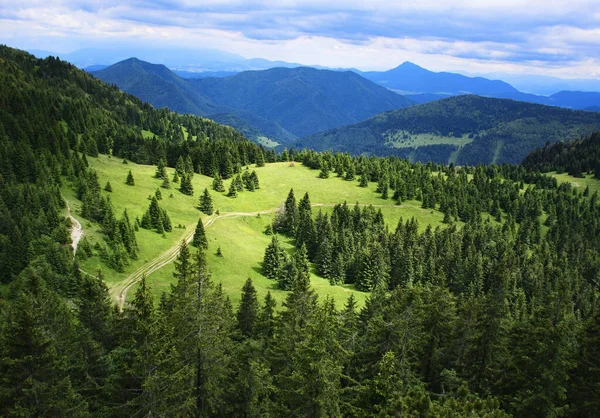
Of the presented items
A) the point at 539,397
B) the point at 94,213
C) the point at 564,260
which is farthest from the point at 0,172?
the point at 564,260

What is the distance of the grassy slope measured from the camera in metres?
82.2

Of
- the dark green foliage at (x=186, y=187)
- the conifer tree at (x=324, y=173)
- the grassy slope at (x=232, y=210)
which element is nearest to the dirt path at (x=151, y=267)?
the grassy slope at (x=232, y=210)

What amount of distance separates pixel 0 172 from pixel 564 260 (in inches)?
6524

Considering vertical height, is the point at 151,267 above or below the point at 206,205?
below

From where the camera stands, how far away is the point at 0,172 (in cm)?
8744

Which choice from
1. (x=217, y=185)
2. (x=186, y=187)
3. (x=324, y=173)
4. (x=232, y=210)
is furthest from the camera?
(x=324, y=173)

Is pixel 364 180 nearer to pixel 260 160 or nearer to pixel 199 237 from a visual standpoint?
pixel 260 160

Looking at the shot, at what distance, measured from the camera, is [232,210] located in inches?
4951

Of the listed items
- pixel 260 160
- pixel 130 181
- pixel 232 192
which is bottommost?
pixel 232 192

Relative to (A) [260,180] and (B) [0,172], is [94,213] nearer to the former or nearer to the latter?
(B) [0,172]

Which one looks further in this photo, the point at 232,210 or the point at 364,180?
the point at 364,180

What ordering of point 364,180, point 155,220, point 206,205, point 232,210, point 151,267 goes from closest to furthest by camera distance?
point 151,267
point 155,220
point 206,205
point 232,210
point 364,180

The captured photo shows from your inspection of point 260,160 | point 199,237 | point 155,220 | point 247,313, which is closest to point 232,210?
point 155,220

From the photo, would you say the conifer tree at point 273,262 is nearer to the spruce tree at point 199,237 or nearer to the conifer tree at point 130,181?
the spruce tree at point 199,237
